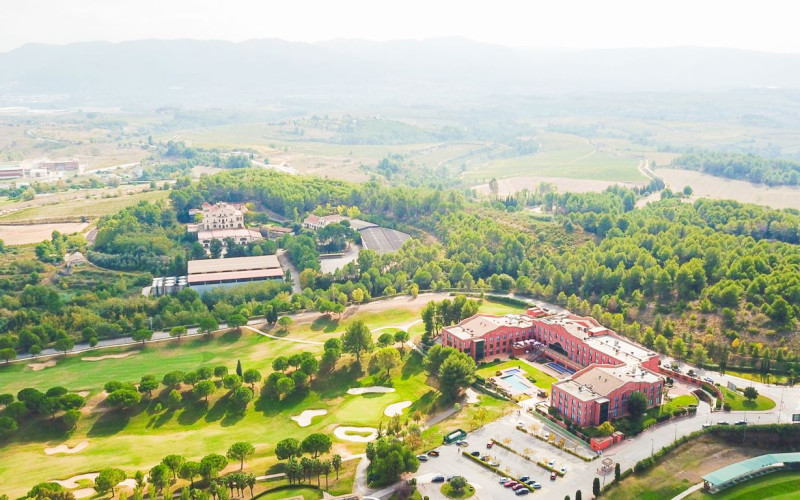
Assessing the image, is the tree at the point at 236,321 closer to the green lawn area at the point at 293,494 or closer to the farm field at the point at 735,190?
the green lawn area at the point at 293,494

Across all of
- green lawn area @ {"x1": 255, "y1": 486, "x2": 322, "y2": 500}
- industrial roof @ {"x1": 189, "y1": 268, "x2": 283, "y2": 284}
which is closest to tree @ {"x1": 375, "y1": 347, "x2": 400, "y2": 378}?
green lawn area @ {"x1": 255, "y1": 486, "x2": 322, "y2": 500}

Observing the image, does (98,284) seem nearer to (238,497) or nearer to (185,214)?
(185,214)

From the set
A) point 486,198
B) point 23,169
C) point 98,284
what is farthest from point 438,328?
point 23,169

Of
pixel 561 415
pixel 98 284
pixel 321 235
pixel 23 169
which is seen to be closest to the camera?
pixel 561 415

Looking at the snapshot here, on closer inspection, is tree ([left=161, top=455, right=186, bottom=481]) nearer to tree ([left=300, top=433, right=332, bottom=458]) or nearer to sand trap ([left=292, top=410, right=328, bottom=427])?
tree ([left=300, top=433, right=332, bottom=458])

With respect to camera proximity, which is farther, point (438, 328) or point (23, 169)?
point (23, 169)

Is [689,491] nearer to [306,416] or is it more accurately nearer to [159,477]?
[306,416]
